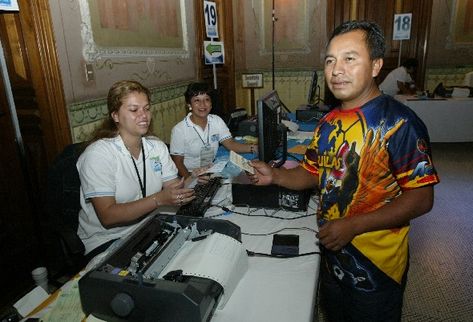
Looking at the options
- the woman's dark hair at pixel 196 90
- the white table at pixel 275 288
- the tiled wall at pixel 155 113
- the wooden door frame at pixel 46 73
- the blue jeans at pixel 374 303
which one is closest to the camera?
the white table at pixel 275 288

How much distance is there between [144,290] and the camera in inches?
35.3

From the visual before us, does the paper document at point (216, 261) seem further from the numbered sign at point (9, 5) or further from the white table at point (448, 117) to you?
the white table at point (448, 117)

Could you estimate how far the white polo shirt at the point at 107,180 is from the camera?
1.62m

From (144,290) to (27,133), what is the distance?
205 cm

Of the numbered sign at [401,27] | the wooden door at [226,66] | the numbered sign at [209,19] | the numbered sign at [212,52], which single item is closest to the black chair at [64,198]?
the numbered sign at [212,52]

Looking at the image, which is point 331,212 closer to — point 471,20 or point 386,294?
point 386,294

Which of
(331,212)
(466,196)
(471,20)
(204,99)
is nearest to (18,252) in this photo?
(204,99)

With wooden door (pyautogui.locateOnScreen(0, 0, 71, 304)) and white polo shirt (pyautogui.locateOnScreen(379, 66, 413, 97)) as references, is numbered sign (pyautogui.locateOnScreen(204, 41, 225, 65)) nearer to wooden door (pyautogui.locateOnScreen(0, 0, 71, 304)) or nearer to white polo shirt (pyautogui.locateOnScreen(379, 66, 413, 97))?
wooden door (pyautogui.locateOnScreen(0, 0, 71, 304))

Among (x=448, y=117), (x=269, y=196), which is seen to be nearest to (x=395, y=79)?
(x=448, y=117)

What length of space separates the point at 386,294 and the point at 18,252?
2575mm

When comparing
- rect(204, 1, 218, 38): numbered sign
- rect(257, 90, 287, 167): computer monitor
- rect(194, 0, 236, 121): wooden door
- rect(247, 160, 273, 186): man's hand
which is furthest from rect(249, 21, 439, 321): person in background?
rect(194, 0, 236, 121): wooden door

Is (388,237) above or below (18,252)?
above

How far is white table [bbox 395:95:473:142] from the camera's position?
189 inches

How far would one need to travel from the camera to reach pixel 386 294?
1.30m
